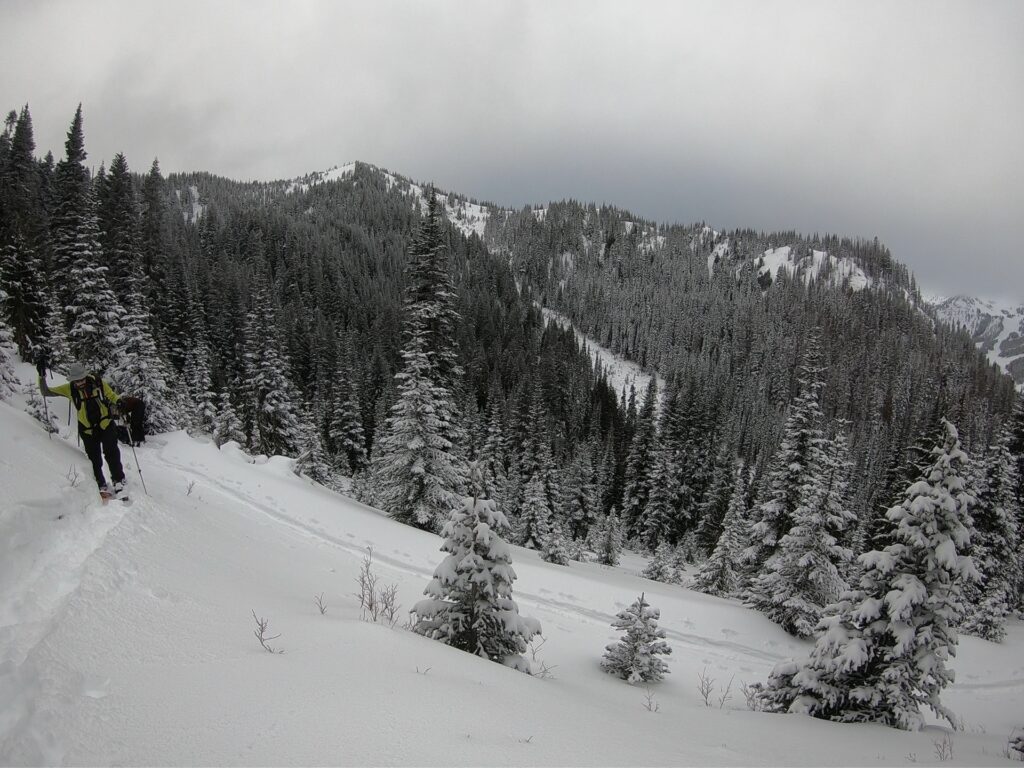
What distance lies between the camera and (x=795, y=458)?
63.9 feet

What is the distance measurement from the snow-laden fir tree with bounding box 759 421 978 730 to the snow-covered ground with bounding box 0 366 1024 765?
57 centimetres

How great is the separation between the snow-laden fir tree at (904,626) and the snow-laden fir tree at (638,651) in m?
2.04

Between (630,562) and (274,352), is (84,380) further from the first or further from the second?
(630,562)

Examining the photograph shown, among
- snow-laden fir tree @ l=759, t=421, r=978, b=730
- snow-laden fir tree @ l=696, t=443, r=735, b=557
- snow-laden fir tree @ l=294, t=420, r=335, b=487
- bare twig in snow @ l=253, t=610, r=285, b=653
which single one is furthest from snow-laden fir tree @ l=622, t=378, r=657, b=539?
bare twig in snow @ l=253, t=610, r=285, b=653

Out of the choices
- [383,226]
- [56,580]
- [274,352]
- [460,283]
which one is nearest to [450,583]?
[56,580]

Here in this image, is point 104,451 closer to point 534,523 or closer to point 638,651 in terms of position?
point 638,651

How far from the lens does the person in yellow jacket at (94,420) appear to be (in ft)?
22.0

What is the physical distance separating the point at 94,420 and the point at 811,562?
19.3m

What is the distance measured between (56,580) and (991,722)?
2125 cm

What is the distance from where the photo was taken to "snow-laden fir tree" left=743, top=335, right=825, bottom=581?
750 inches

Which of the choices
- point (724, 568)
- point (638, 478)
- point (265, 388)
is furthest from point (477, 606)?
point (638, 478)

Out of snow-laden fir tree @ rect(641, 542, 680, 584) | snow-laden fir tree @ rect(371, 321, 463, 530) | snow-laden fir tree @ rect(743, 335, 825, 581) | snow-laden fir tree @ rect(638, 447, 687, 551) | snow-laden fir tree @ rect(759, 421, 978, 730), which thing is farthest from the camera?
snow-laden fir tree @ rect(638, 447, 687, 551)

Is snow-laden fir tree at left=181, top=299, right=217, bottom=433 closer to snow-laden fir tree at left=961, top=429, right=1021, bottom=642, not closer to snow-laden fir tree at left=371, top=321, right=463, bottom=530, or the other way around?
snow-laden fir tree at left=371, top=321, right=463, bottom=530

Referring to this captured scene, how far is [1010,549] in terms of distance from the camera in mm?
24812
